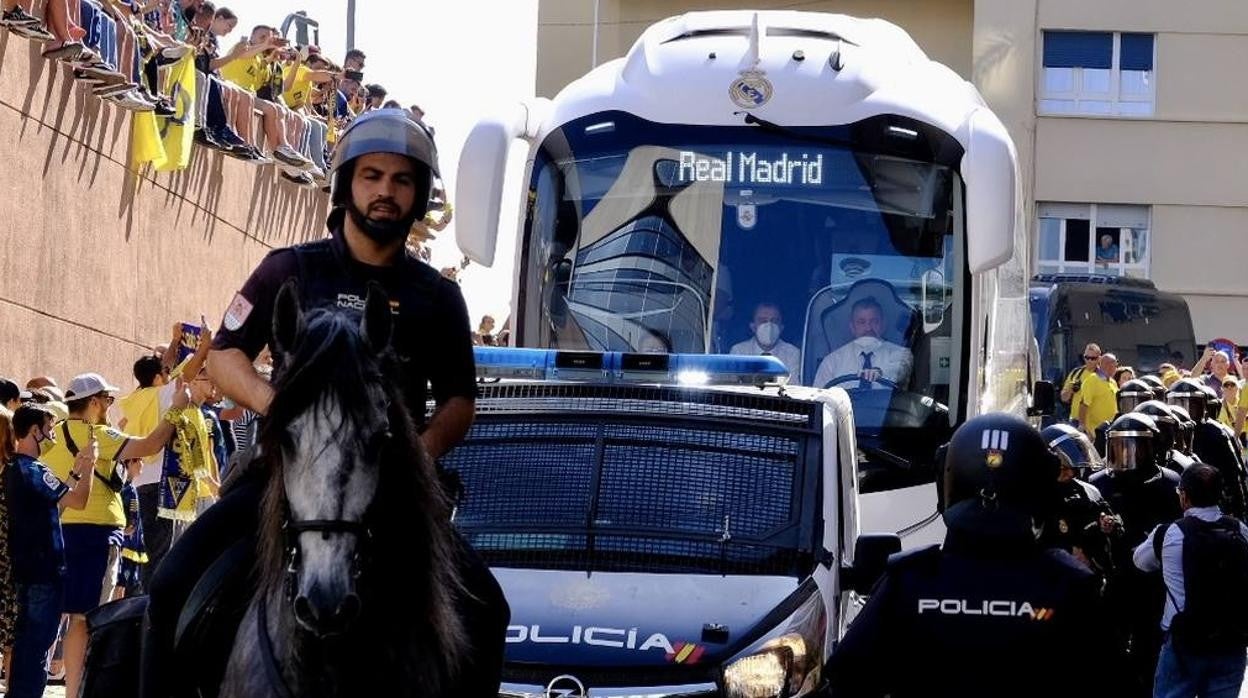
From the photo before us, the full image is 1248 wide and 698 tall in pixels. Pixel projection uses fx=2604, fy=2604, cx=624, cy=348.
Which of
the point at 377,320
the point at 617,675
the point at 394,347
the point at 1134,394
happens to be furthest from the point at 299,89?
the point at 377,320

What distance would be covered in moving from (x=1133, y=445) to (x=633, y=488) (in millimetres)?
4073

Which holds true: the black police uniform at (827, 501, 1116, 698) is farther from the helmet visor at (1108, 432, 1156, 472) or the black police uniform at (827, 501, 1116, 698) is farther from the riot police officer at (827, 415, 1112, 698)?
the helmet visor at (1108, 432, 1156, 472)

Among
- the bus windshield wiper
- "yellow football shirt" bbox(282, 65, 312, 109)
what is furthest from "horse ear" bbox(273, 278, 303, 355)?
"yellow football shirt" bbox(282, 65, 312, 109)

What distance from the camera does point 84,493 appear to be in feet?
44.0

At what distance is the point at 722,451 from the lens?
10.4m

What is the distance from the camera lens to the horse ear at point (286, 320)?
21.2 ft

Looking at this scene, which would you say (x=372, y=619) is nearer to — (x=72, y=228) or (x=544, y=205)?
(x=544, y=205)

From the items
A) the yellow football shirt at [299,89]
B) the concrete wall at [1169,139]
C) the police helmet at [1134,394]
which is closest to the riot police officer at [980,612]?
the police helmet at [1134,394]

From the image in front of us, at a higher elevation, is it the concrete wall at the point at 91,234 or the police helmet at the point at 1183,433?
the concrete wall at the point at 91,234

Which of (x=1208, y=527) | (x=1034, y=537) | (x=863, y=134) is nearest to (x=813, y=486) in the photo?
(x=1208, y=527)

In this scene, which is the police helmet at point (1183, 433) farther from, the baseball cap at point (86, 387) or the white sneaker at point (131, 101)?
the white sneaker at point (131, 101)

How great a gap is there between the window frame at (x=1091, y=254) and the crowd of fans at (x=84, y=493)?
33.6m

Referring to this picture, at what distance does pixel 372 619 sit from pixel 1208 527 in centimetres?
679

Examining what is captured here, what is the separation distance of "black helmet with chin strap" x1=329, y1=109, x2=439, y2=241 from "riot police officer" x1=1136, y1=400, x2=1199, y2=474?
7.33 metres
